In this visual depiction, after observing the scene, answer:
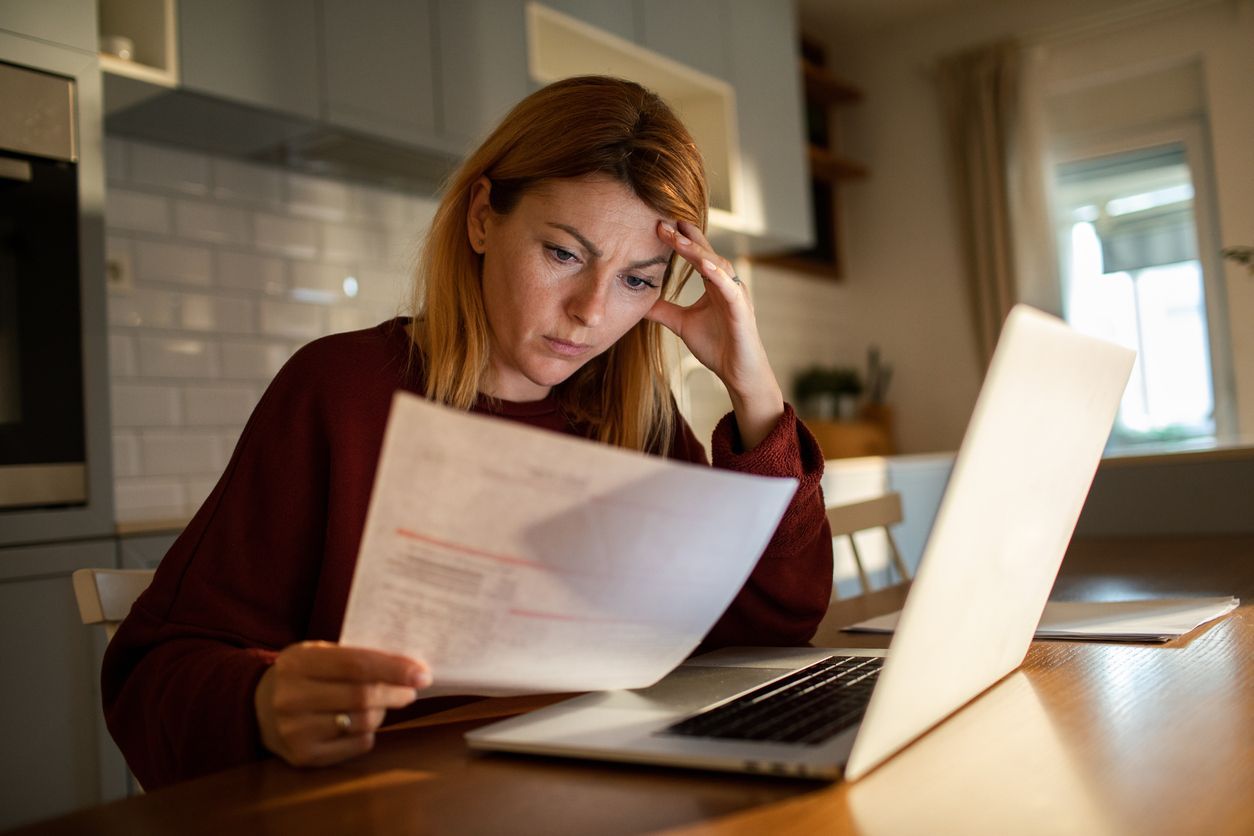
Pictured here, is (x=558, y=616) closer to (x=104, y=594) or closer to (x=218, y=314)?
(x=104, y=594)

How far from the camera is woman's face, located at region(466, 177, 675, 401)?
1.17 metres

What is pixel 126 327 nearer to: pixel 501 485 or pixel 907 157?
pixel 501 485

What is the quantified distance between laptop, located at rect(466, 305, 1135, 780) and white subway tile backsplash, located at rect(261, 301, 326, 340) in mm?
2195

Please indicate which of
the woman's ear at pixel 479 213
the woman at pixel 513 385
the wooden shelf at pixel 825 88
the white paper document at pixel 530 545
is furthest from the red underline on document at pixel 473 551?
the wooden shelf at pixel 825 88

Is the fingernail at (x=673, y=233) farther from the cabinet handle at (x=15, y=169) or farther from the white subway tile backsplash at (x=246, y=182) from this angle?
the white subway tile backsplash at (x=246, y=182)

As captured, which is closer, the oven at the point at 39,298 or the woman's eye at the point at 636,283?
the woman's eye at the point at 636,283

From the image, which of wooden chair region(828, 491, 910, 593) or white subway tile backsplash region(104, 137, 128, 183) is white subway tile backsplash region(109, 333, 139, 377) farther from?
wooden chair region(828, 491, 910, 593)

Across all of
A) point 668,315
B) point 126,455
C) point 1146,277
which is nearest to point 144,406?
point 126,455

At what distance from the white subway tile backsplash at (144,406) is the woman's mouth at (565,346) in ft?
5.38

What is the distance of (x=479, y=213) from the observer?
1287 mm

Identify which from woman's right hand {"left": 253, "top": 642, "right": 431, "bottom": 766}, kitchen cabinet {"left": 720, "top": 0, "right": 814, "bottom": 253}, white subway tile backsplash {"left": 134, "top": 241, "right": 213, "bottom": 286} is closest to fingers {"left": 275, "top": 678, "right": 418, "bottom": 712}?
woman's right hand {"left": 253, "top": 642, "right": 431, "bottom": 766}

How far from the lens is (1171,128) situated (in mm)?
4598

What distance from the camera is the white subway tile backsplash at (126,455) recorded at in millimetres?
2488

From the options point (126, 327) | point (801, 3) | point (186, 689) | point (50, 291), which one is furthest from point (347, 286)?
point (801, 3)
